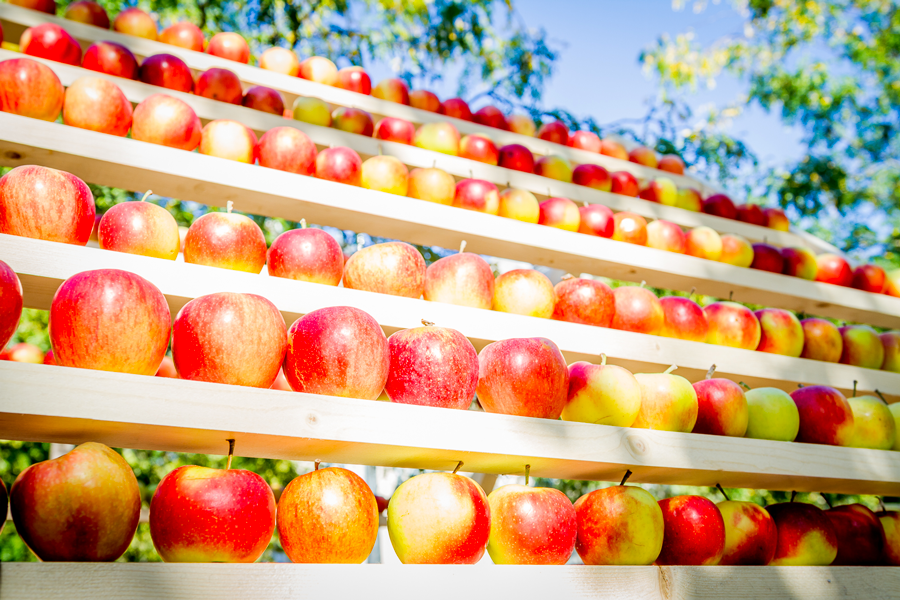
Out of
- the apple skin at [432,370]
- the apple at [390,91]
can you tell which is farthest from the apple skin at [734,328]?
the apple at [390,91]

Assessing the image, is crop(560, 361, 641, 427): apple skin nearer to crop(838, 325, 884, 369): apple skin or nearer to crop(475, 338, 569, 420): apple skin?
crop(475, 338, 569, 420): apple skin

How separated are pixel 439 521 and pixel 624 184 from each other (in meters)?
1.85

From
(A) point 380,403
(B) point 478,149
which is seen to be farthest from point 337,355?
(B) point 478,149

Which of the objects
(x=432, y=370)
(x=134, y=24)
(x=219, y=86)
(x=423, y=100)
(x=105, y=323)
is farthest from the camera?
(x=423, y=100)

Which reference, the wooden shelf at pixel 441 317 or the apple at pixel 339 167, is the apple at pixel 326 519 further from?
the apple at pixel 339 167

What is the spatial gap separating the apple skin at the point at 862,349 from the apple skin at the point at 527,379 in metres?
1.50

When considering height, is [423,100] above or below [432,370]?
above

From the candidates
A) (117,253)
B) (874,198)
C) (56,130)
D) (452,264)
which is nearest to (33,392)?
(117,253)

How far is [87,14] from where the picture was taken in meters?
1.98

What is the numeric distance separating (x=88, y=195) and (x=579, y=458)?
1.16 meters

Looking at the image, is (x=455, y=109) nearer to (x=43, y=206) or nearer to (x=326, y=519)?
(x=43, y=206)

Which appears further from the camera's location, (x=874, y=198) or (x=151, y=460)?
(x=874, y=198)

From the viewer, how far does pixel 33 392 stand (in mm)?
752

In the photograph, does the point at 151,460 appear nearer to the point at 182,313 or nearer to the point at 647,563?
the point at 182,313
